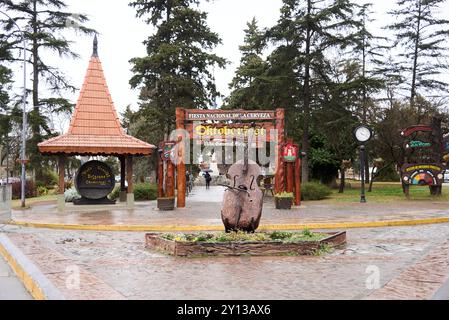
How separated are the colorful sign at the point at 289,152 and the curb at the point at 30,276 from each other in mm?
14921

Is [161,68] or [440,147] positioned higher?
[161,68]

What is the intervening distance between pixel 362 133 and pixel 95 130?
12.9 meters

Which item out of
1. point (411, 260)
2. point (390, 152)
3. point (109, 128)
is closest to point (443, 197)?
point (390, 152)

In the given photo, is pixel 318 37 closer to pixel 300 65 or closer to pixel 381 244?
pixel 300 65

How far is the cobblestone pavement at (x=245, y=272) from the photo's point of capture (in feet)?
23.0

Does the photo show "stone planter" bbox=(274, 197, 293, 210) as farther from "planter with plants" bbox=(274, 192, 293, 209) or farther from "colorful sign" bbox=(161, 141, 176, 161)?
"colorful sign" bbox=(161, 141, 176, 161)

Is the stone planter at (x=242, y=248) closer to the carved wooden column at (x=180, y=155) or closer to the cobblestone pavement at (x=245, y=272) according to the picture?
the cobblestone pavement at (x=245, y=272)

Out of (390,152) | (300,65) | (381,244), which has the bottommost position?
(381,244)

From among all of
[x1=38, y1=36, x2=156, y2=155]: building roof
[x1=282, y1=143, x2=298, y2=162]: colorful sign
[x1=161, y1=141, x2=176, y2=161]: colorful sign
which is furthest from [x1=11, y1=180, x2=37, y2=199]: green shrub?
[x1=282, y1=143, x2=298, y2=162]: colorful sign

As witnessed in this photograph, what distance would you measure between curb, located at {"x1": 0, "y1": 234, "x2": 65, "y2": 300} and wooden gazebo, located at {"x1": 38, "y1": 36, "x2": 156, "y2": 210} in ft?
40.4

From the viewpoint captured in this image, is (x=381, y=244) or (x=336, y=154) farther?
(x=336, y=154)

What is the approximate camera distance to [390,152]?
32781 millimetres

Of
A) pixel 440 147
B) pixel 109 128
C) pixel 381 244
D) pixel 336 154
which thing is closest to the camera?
pixel 381 244

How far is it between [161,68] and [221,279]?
102ft
